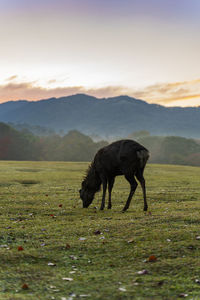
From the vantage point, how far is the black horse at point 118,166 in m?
14.7

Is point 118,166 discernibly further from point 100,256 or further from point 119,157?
point 100,256

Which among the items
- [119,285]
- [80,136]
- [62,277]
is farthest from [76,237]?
[80,136]

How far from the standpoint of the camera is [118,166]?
15.4 metres

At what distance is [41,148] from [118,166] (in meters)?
107

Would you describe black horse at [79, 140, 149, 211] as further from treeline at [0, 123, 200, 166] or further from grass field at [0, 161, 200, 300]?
treeline at [0, 123, 200, 166]

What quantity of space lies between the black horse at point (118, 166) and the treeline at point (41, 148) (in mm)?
97010

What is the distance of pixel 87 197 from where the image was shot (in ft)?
54.5

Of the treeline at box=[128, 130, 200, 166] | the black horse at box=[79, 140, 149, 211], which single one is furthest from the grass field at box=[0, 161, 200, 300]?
the treeline at box=[128, 130, 200, 166]

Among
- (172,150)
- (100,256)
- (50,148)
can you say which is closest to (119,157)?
(100,256)

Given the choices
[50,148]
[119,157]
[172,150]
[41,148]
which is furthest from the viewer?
[172,150]

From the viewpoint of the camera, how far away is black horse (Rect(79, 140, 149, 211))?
48.2 feet

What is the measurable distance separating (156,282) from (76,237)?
411cm

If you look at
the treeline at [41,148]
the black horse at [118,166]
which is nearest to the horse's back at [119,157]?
the black horse at [118,166]

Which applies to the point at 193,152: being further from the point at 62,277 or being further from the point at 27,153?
the point at 62,277
